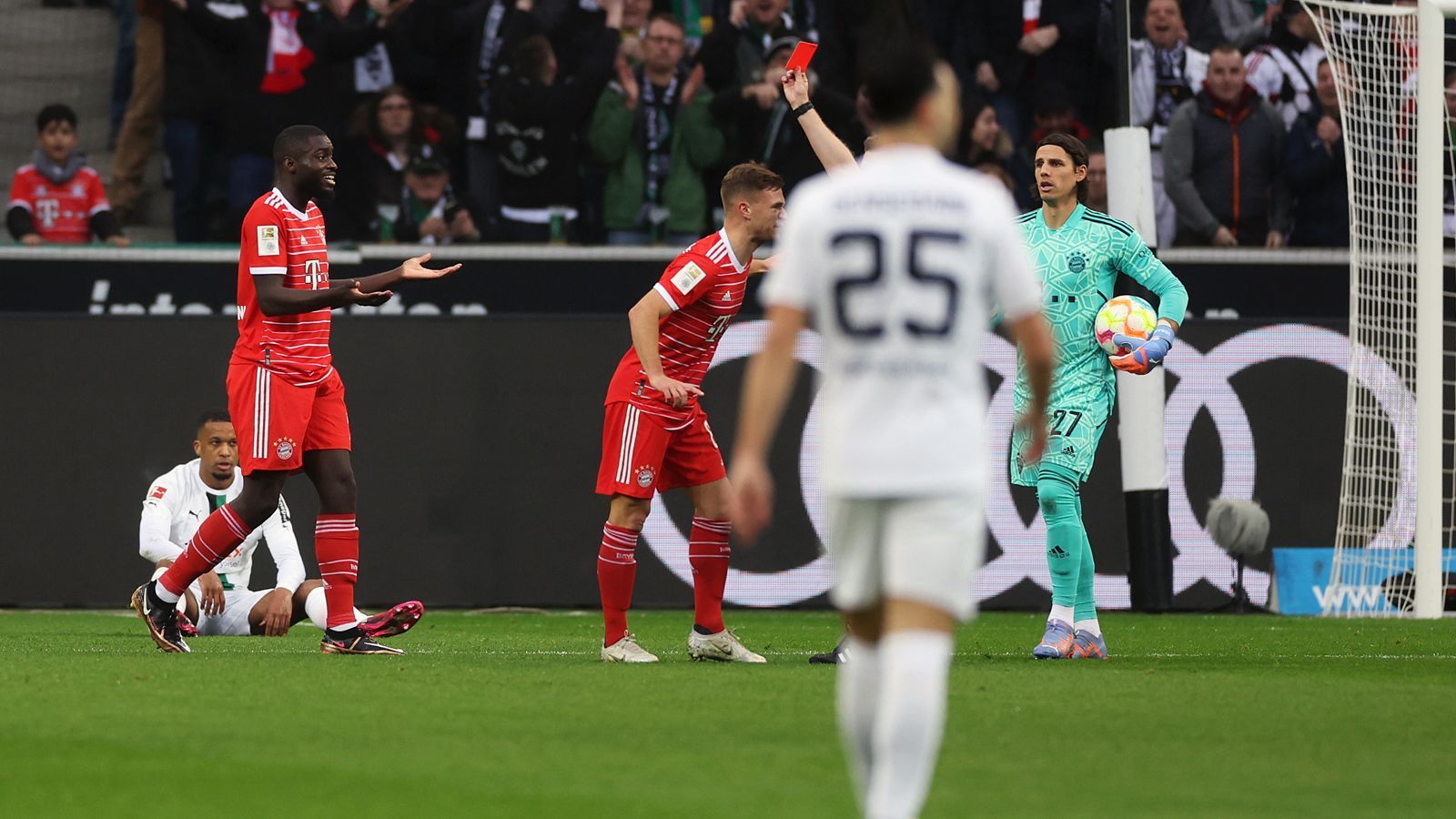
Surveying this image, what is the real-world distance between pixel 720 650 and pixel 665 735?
2809 millimetres

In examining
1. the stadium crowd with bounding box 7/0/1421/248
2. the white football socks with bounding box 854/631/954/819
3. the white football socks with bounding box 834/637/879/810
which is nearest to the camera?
the white football socks with bounding box 854/631/954/819

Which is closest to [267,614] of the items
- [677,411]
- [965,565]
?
[677,411]

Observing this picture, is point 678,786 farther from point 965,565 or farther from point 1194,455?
point 1194,455

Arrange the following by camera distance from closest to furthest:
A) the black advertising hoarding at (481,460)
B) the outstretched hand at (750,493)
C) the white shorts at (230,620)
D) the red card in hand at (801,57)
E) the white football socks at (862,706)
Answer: the outstretched hand at (750,493), the white football socks at (862,706), the red card in hand at (801,57), the white shorts at (230,620), the black advertising hoarding at (481,460)

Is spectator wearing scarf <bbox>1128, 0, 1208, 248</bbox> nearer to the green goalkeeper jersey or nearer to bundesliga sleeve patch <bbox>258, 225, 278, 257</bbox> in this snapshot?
the green goalkeeper jersey

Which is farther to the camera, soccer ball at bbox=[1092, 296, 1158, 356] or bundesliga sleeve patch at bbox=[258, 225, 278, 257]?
soccer ball at bbox=[1092, 296, 1158, 356]

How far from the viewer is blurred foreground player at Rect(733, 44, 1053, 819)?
4453 millimetres

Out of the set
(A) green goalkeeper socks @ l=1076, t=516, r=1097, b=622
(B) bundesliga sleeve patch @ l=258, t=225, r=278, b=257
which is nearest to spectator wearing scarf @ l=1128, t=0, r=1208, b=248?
(A) green goalkeeper socks @ l=1076, t=516, r=1097, b=622

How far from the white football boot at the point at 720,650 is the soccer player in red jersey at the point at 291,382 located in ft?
4.69

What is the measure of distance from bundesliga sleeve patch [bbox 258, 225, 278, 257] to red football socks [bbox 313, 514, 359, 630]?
1.18 m

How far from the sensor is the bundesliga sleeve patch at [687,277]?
869cm

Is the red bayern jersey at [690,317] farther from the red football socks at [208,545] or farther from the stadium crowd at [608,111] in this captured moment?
the stadium crowd at [608,111]

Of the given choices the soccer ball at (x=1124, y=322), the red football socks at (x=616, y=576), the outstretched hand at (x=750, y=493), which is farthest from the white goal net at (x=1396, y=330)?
the outstretched hand at (x=750, y=493)

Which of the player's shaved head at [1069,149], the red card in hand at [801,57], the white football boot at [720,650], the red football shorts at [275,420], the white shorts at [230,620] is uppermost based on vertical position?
the red card in hand at [801,57]
